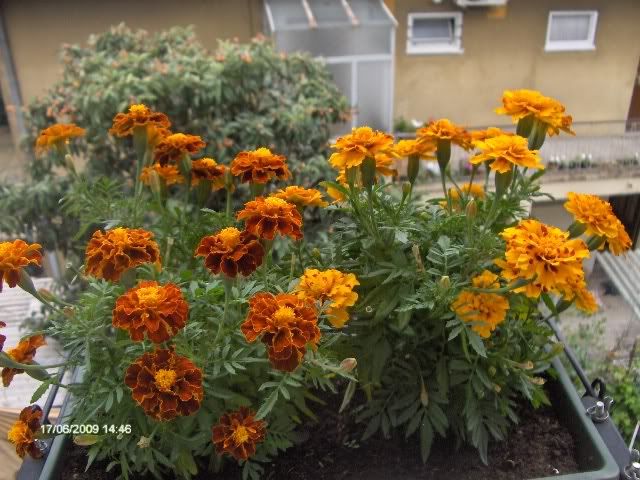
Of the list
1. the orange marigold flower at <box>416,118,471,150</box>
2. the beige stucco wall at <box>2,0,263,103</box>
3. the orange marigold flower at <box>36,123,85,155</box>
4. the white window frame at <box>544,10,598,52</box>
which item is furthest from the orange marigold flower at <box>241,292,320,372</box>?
the white window frame at <box>544,10,598,52</box>

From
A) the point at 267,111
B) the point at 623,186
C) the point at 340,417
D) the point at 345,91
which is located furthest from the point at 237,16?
the point at 340,417

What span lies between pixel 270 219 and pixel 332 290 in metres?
0.14

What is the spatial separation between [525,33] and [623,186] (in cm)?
145

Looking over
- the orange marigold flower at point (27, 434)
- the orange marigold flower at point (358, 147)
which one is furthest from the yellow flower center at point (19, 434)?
the orange marigold flower at point (358, 147)

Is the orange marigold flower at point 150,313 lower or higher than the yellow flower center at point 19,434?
higher

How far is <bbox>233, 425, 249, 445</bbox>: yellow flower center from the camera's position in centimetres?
73

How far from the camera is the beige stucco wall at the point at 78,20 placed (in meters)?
3.87

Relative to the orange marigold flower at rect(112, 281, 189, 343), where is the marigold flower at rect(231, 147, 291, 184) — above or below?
above

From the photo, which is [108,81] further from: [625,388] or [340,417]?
[625,388]

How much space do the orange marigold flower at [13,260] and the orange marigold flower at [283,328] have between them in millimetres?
283

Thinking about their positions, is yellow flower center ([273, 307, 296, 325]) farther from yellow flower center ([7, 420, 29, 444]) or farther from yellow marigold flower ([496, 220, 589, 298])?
A: yellow flower center ([7, 420, 29, 444])

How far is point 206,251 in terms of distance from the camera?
676 mm

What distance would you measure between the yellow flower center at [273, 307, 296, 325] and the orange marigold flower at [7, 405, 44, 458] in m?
0.42

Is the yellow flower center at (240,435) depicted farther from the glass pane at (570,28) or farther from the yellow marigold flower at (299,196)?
the glass pane at (570,28)
